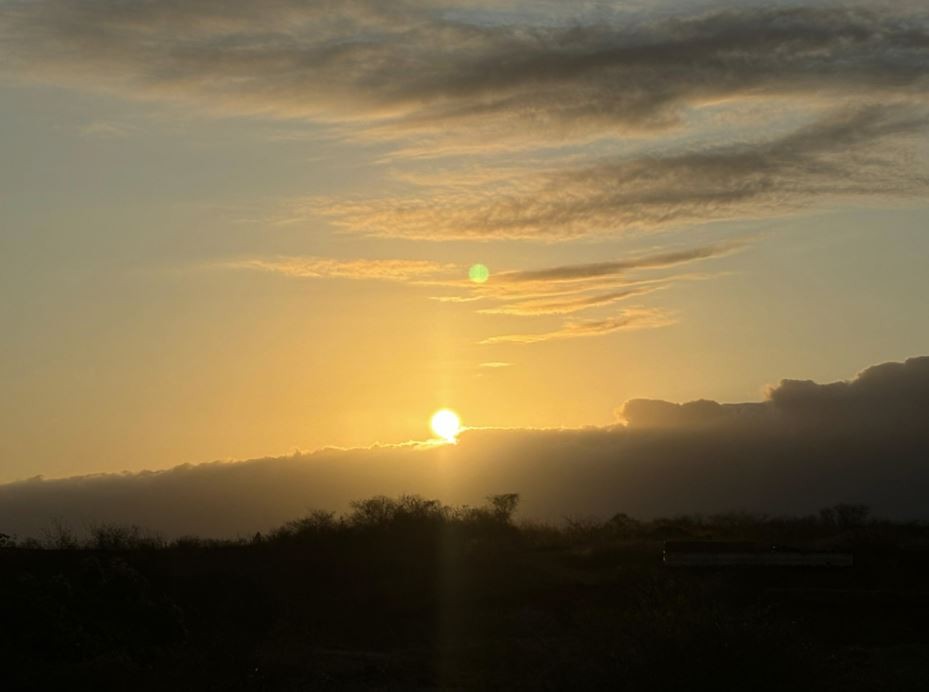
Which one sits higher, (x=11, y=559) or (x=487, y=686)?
(x=11, y=559)

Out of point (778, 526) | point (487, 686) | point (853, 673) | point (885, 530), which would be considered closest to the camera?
point (853, 673)

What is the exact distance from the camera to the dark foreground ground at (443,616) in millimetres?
20781

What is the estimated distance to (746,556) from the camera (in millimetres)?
44938

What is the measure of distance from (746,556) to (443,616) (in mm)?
12485

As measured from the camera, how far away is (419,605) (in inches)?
1591

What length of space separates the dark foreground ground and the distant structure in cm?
74

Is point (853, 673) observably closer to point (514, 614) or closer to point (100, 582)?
point (514, 614)

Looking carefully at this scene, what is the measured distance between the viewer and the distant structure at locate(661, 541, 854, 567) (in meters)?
43.0

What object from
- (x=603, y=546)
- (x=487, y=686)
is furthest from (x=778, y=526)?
(x=487, y=686)

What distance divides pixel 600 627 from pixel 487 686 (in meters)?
4.86

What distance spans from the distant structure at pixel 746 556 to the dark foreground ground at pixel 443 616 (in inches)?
29.1

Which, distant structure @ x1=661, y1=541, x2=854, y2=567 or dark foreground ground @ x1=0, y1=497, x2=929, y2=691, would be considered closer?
dark foreground ground @ x1=0, y1=497, x2=929, y2=691

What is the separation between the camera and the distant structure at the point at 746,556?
43.0 meters

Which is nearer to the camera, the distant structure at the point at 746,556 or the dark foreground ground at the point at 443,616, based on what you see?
the dark foreground ground at the point at 443,616
